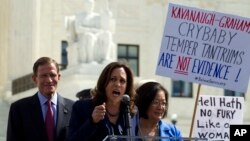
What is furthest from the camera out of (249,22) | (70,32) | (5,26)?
(5,26)

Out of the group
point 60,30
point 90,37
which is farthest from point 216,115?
point 60,30

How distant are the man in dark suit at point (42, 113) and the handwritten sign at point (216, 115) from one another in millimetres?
3217

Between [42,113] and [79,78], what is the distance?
16.7m

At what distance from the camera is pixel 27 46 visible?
101ft

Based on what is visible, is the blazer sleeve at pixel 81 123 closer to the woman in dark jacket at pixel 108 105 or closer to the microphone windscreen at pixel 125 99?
the woman in dark jacket at pixel 108 105

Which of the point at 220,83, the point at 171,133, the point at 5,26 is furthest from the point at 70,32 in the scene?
the point at 171,133

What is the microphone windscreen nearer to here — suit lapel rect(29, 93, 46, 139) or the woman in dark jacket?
the woman in dark jacket

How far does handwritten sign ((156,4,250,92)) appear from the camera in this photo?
8172 mm

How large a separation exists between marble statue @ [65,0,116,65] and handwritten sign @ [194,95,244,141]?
14.0 metres

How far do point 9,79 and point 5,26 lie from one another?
7.42 feet

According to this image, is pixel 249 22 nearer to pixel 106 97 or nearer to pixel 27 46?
pixel 106 97

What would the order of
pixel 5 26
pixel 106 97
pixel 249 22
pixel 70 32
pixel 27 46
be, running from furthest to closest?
pixel 5 26
pixel 27 46
pixel 70 32
pixel 249 22
pixel 106 97

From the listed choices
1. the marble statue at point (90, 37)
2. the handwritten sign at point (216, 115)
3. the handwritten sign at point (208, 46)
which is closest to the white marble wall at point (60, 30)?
the marble statue at point (90, 37)

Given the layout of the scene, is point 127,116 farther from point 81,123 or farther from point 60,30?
point 60,30
